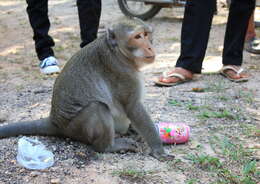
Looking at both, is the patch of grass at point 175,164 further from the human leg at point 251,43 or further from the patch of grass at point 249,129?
the human leg at point 251,43

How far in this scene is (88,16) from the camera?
502 centimetres

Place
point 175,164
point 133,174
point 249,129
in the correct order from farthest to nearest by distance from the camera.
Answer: point 249,129 < point 175,164 < point 133,174

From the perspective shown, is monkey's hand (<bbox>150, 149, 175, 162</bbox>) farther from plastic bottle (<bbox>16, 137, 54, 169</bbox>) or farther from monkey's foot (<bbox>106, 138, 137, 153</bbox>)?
plastic bottle (<bbox>16, 137, 54, 169</bbox>)

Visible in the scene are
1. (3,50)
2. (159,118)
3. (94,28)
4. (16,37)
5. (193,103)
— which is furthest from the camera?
(16,37)

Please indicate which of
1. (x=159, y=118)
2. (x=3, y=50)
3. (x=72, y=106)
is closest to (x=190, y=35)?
(x=159, y=118)

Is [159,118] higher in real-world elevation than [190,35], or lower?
lower

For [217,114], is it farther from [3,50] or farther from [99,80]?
[3,50]

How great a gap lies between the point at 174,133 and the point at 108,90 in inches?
24.9

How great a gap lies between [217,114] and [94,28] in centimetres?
198

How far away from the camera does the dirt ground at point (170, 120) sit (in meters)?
2.86

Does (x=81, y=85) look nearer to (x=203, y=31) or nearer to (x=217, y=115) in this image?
(x=217, y=115)

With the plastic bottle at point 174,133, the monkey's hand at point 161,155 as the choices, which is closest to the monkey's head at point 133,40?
the plastic bottle at point 174,133

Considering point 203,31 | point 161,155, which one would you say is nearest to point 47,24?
point 203,31

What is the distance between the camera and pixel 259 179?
2869 millimetres
